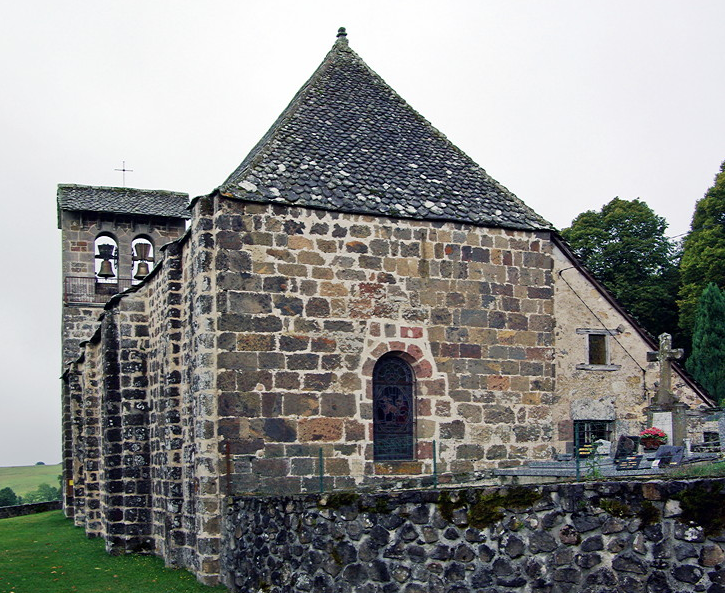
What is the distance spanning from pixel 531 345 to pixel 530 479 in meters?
2.92

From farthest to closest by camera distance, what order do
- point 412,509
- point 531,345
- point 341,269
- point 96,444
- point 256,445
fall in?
point 96,444 < point 531,345 < point 341,269 < point 256,445 < point 412,509

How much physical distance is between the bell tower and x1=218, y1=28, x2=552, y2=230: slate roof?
40.3 ft

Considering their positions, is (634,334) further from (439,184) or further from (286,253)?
(286,253)

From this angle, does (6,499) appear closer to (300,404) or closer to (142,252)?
(142,252)

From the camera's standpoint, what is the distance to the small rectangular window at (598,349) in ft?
60.4

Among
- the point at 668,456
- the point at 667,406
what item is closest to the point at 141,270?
the point at 667,406

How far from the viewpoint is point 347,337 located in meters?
15.7

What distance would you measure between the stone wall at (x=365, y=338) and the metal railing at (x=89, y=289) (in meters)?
16.2

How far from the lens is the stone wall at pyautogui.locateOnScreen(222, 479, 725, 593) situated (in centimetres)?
757

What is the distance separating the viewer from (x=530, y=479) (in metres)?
15.4

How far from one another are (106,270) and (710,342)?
72.2ft

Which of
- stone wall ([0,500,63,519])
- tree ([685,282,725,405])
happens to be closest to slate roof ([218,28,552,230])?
tree ([685,282,725,405])

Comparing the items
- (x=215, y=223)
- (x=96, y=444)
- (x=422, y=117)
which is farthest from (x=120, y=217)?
(x=215, y=223)

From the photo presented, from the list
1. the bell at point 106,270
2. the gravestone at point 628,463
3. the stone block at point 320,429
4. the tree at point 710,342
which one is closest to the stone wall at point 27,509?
the bell at point 106,270
